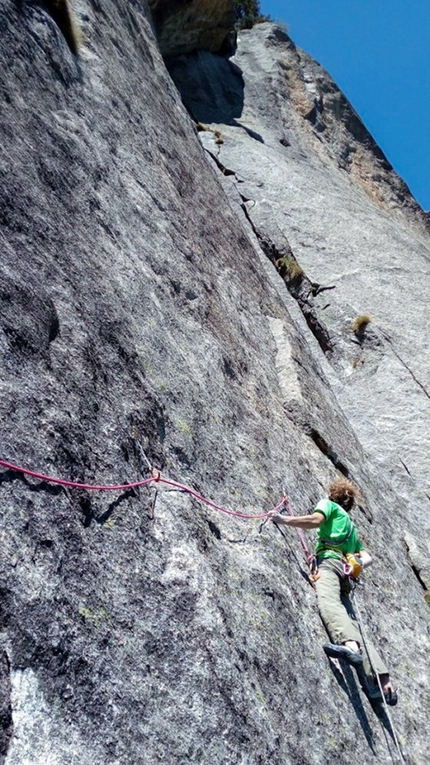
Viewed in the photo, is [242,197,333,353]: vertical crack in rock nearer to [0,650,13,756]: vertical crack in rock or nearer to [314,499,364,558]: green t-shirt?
[314,499,364,558]: green t-shirt

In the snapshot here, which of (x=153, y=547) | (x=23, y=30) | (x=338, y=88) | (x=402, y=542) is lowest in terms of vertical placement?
(x=402, y=542)

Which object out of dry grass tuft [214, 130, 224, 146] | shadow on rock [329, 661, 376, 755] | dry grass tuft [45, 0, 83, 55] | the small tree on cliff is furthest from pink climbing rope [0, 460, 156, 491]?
the small tree on cliff

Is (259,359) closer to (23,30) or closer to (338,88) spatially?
(23,30)

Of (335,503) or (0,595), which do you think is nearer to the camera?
(0,595)

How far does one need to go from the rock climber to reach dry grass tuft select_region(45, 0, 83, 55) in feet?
26.5

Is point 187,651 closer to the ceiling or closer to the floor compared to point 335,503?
closer to the floor

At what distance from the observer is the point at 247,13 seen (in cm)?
3900

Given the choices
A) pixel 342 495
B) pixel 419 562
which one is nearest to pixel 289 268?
pixel 419 562

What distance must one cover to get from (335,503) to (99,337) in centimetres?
323

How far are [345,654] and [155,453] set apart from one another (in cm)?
259

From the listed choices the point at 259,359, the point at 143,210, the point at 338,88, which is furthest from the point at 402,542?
the point at 338,88

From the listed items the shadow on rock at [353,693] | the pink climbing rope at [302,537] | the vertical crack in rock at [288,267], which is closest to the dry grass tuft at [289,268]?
the vertical crack in rock at [288,267]

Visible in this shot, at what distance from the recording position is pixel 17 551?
4719 mm

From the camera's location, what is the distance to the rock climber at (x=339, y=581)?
23.3ft
